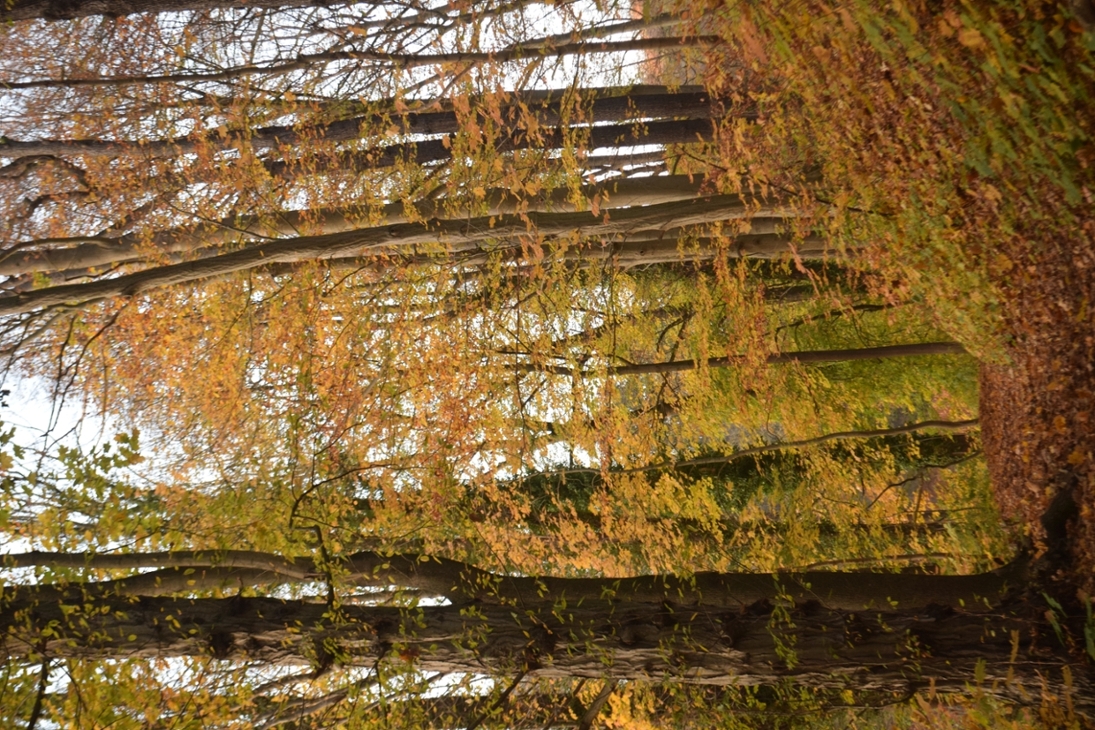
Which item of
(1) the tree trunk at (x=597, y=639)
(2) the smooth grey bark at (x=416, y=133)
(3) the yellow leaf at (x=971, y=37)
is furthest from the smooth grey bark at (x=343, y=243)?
(2) the smooth grey bark at (x=416, y=133)

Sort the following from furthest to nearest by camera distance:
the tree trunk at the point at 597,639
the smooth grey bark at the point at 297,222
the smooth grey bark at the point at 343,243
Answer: the smooth grey bark at the point at 297,222 → the smooth grey bark at the point at 343,243 → the tree trunk at the point at 597,639

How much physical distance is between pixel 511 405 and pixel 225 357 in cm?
428

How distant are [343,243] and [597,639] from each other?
3.85m

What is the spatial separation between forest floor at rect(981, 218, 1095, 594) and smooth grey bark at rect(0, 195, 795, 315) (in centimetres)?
258

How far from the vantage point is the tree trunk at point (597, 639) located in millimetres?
5391

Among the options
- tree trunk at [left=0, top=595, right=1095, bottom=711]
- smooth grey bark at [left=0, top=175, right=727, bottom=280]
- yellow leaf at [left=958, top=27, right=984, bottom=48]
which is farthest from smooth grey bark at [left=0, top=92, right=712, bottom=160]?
tree trunk at [left=0, top=595, right=1095, bottom=711]

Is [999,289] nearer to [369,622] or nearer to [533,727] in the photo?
[369,622]

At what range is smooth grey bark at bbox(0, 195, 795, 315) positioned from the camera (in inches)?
247

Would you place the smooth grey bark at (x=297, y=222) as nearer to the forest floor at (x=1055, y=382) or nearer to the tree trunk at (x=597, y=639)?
the forest floor at (x=1055, y=382)

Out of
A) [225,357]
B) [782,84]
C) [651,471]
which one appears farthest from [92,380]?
[782,84]

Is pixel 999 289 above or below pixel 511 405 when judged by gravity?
above

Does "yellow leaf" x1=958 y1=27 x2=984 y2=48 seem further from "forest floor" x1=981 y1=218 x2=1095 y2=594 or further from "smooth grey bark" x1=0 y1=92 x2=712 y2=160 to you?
"smooth grey bark" x1=0 y1=92 x2=712 y2=160

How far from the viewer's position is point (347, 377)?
10.5 m

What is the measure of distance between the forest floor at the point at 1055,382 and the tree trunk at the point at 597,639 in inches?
42.9
